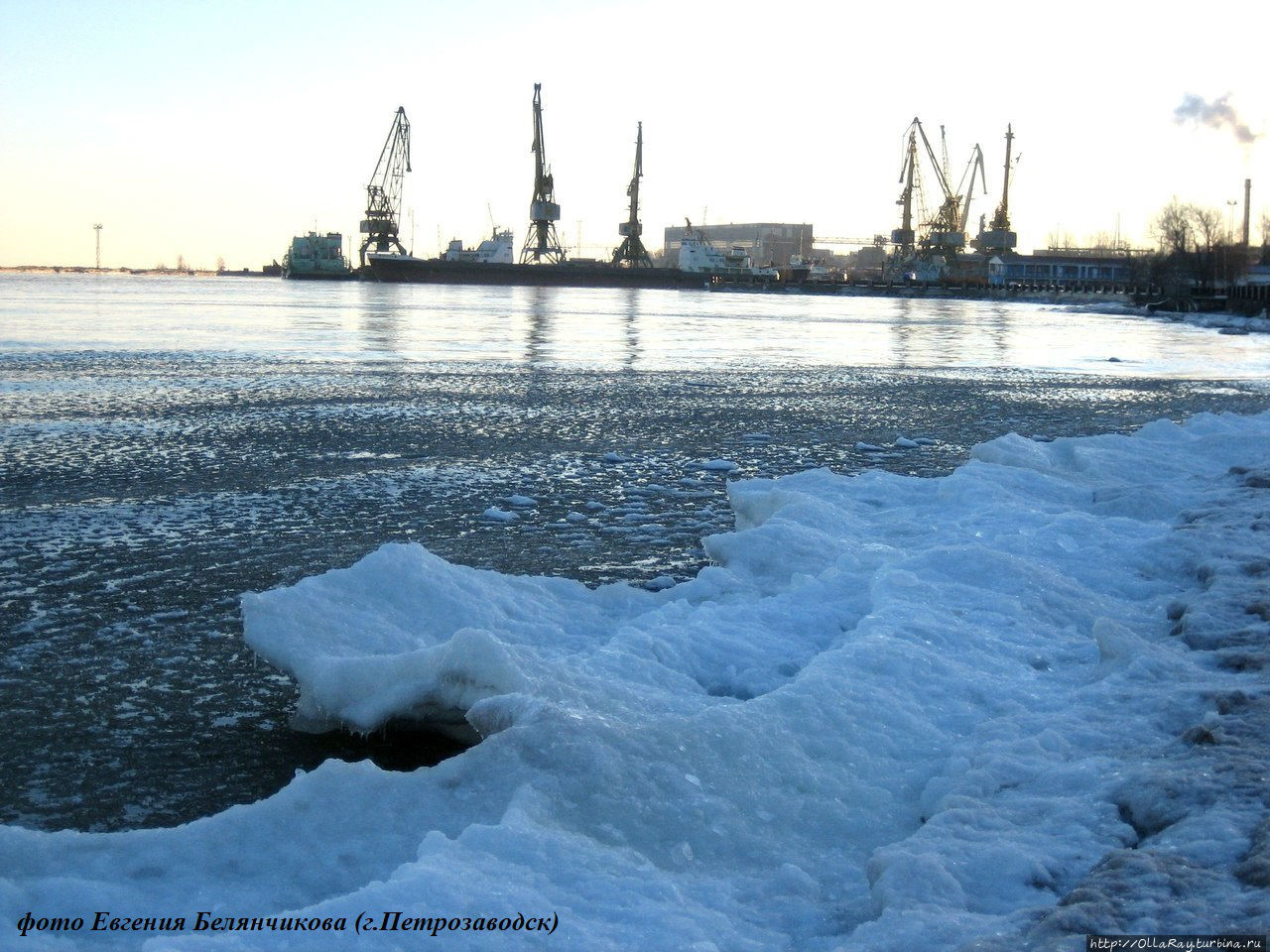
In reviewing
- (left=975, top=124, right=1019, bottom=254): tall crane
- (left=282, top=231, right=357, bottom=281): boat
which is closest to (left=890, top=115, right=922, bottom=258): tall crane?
(left=975, top=124, right=1019, bottom=254): tall crane

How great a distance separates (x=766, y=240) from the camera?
167000 mm

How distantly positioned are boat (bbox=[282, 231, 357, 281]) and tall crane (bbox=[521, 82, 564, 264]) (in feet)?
72.3

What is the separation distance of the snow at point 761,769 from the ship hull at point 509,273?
320 feet

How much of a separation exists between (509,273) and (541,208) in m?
6.43

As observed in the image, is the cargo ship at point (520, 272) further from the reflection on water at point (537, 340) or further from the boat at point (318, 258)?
the reflection on water at point (537, 340)

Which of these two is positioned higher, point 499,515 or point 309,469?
point 309,469

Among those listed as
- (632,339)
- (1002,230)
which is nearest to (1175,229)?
(1002,230)

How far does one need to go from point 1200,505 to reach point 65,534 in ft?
23.6

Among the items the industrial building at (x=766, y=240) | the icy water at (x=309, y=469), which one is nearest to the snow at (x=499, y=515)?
the icy water at (x=309, y=469)

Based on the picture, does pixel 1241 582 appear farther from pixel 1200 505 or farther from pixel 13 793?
pixel 13 793

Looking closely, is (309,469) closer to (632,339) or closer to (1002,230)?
(632,339)

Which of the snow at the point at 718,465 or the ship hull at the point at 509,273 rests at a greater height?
the ship hull at the point at 509,273

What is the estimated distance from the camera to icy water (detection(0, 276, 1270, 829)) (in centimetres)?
407

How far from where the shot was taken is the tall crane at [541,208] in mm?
100500
